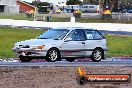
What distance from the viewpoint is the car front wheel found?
18406 millimetres

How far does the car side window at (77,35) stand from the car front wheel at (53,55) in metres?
1.08

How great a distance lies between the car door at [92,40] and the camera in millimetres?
19594

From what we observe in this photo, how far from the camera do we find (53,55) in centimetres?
1853

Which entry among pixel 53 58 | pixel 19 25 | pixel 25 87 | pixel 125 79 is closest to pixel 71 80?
pixel 25 87

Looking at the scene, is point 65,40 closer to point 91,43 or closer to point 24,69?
point 91,43

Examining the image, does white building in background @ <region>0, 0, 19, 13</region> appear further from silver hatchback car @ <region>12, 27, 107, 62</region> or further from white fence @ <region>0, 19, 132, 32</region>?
silver hatchback car @ <region>12, 27, 107, 62</region>

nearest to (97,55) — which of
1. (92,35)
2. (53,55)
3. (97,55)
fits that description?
(97,55)

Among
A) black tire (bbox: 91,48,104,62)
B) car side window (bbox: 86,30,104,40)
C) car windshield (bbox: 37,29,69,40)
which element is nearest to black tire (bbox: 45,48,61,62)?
car windshield (bbox: 37,29,69,40)

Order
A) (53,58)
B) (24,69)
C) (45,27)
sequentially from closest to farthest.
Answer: (24,69), (53,58), (45,27)

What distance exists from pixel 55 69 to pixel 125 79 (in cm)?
643

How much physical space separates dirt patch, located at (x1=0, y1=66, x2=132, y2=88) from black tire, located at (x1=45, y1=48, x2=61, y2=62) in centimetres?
189

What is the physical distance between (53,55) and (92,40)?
2.12m

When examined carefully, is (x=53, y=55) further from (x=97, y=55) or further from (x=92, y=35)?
(x=92, y=35)

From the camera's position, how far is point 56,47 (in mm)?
18656
